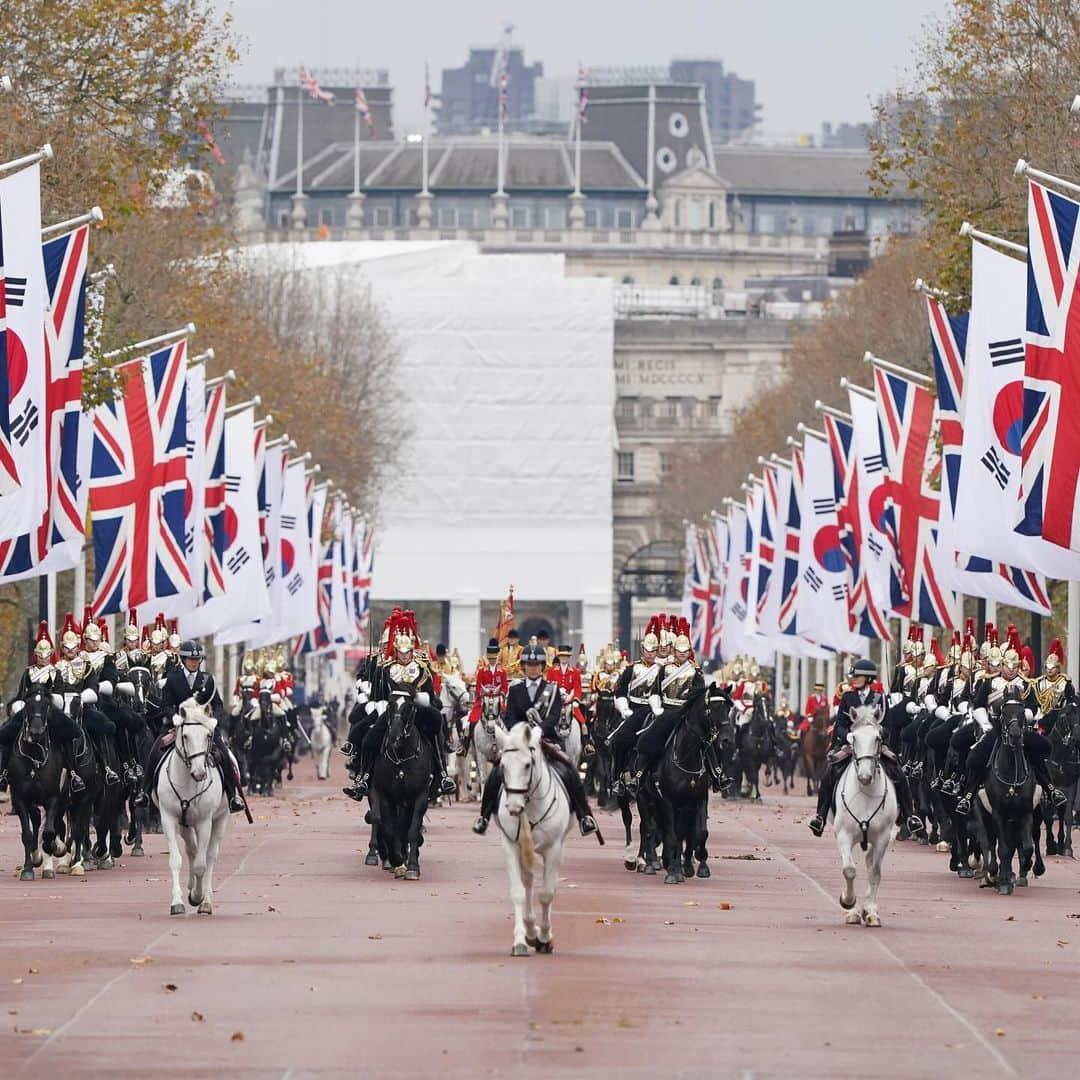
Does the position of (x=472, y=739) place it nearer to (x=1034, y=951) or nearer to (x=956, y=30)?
(x=956, y=30)

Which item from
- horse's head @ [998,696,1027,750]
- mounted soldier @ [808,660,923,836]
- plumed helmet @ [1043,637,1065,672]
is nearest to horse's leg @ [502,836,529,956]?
mounted soldier @ [808,660,923,836]

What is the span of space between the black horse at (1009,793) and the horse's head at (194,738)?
733 centimetres

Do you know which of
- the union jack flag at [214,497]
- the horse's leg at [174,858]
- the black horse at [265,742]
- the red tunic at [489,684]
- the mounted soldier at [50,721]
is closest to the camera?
the horse's leg at [174,858]

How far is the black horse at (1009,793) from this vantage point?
99.4 feet

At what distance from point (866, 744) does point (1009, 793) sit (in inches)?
154

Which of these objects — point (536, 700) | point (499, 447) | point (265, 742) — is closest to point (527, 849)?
point (536, 700)

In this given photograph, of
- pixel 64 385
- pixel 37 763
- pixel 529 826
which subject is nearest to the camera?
pixel 529 826

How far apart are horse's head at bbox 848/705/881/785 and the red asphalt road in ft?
3.94

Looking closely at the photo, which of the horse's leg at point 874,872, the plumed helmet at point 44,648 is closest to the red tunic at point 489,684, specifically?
the plumed helmet at point 44,648

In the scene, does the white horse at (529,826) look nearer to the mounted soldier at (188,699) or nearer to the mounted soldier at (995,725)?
the mounted soldier at (188,699)

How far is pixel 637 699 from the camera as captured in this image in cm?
3191

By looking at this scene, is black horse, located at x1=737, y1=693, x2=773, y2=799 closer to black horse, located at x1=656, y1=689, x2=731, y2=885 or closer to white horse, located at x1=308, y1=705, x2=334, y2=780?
white horse, located at x1=308, y1=705, x2=334, y2=780

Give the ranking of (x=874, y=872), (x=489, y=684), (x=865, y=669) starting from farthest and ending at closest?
(x=489, y=684), (x=865, y=669), (x=874, y=872)

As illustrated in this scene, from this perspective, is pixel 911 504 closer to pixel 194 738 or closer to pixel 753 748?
pixel 753 748
